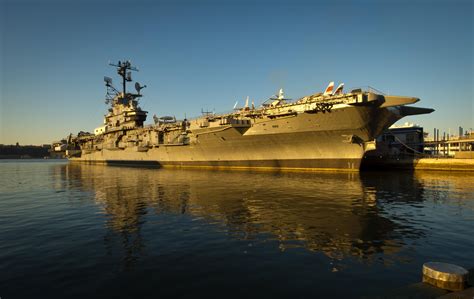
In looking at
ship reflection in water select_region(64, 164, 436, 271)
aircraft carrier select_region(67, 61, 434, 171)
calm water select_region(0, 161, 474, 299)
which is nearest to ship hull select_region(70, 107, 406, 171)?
aircraft carrier select_region(67, 61, 434, 171)

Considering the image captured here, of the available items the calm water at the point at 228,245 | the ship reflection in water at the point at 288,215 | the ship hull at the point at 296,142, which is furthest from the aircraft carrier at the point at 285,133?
the calm water at the point at 228,245

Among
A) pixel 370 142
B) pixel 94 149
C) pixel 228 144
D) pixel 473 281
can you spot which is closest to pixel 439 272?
pixel 473 281

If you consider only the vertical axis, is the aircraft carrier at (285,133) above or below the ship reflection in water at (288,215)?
above

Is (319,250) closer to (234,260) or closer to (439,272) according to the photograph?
(234,260)

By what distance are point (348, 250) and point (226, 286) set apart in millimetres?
3662

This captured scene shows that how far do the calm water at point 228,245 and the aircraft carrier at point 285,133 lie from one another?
12.5 meters

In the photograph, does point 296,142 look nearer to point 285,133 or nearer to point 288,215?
point 285,133

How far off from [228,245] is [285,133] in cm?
2249

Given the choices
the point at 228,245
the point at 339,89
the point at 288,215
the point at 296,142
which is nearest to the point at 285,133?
the point at 296,142

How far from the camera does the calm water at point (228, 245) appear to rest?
238 inches

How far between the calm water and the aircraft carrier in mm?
12457

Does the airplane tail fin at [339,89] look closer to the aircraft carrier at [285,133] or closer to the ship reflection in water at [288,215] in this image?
the aircraft carrier at [285,133]

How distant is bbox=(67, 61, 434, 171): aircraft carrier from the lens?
Answer: 88.0 feet

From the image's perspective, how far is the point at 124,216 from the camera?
40.2 ft
